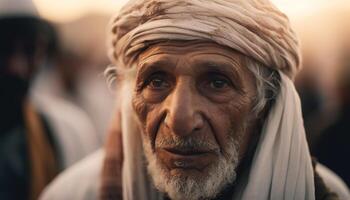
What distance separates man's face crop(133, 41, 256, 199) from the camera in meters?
2.92

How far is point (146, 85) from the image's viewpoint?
10.2 ft

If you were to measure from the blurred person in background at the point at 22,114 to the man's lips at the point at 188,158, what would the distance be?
2123 mm

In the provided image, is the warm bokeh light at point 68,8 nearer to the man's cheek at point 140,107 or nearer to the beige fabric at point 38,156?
the beige fabric at point 38,156

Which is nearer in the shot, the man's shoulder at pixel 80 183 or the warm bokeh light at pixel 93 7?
the warm bokeh light at pixel 93 7

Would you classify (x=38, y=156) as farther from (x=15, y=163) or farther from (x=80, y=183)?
(x=80, y=183)

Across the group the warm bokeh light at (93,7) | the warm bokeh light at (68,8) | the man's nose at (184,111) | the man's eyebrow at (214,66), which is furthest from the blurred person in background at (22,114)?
the man's eyebrow at (214,66)

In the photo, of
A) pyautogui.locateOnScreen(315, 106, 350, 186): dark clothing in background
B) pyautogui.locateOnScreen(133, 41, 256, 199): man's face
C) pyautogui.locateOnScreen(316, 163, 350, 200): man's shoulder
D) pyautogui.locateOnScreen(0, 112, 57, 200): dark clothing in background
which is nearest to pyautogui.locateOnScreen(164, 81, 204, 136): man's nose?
pyautogui.locateOnScreen(133, 41, 256, 199): man's face

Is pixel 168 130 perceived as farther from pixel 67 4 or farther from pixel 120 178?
pixel 67 4

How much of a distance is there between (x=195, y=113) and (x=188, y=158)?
0.76 ft

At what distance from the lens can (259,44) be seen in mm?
2971

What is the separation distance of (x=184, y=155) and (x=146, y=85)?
15.4 inches

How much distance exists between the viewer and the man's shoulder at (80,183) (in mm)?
3746

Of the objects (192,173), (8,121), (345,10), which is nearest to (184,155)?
(192,173)

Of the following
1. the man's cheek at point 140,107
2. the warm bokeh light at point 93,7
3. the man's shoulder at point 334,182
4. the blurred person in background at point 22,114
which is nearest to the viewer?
the man's cheek at point 140,107
